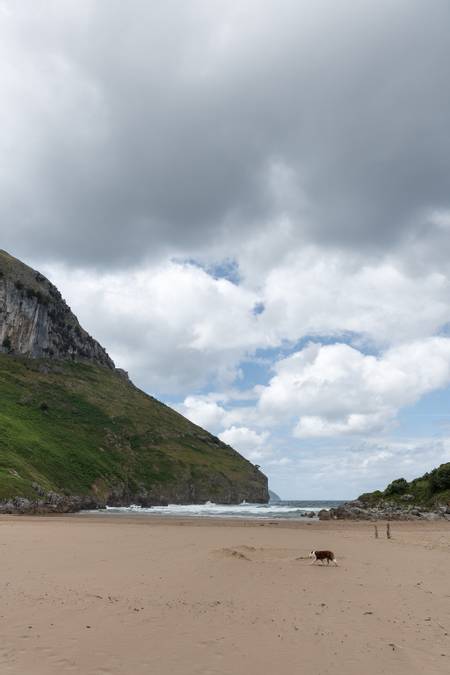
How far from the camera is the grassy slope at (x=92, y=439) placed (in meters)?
95.2

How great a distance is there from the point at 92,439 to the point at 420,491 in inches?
3368

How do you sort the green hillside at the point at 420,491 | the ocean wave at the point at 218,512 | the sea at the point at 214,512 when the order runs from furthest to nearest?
the ocean wave at the point at 218,512 < the sea at the point at 214,512 < the green hillside at the point at 420,491

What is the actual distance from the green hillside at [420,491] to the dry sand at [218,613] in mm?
53083

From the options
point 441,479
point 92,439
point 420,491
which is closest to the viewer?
point 441,479

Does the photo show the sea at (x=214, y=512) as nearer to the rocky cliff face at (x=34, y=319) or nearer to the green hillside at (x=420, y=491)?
the green hillside at (x=420, y=491)

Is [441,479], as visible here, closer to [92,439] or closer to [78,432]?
[92,439]

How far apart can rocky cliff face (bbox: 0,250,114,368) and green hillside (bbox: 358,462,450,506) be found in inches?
4661

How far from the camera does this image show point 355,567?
902 inches

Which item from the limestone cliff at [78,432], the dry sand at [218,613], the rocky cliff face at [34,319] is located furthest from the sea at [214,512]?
the rocky cliff face at [34,319]

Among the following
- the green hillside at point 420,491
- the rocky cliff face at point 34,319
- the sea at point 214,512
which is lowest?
the sea at point 214,512

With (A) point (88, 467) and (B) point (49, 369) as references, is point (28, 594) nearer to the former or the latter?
(A) point (88, 467)

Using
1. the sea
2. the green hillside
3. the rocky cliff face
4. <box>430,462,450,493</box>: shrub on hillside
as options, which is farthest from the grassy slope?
<box>430,462,450,493</box>: shrub on hillside

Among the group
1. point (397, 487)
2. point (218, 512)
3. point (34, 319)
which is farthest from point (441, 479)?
point (34, 319)

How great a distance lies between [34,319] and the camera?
548 feet
